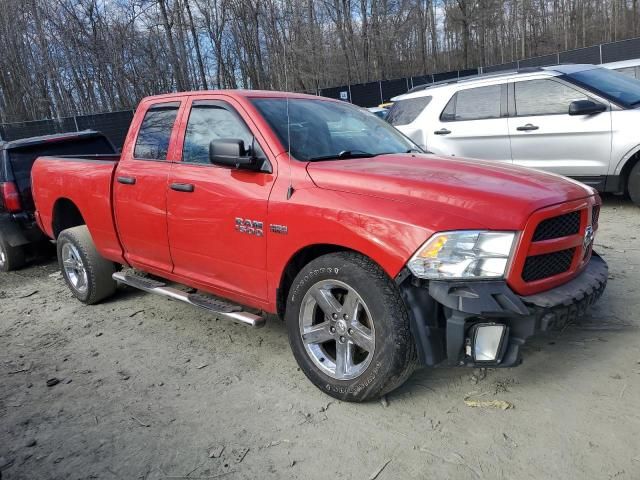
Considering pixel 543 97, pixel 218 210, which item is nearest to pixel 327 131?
pixel 218 210

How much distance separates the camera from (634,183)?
6.30m

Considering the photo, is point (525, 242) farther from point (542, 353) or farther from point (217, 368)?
point (217, 368)

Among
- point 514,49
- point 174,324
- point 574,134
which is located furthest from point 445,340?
point 514,49

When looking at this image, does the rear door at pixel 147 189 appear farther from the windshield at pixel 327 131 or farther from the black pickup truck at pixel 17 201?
the black pickup truck at pixel 17 201

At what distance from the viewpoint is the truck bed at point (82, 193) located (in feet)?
15.1

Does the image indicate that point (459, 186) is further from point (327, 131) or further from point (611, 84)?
point (611, 84)

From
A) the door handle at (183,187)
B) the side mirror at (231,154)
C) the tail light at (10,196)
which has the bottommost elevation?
the tail light at (10,196)

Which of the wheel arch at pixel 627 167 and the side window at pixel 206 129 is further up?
the side window at pixel 206 129

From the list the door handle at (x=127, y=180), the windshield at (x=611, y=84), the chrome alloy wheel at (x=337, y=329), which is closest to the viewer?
the chrome alloy wheel at (x=337, y=329)

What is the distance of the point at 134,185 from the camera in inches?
166

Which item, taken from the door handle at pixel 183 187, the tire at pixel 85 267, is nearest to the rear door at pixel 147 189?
the door handle at pixel 183 187

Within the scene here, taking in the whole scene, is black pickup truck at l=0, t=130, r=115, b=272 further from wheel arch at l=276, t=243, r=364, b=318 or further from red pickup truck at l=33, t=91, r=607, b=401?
wheel arch at l=276, t=243, r=364, b=318

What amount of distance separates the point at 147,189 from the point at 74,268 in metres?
1.79

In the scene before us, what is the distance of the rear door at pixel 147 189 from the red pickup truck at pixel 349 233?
2cm
